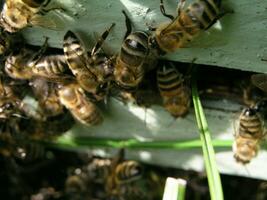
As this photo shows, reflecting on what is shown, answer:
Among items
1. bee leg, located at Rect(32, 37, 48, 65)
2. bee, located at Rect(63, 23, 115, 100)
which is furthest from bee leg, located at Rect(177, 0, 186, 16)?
bee leg, located at Rect(32, 37, 48, 65)

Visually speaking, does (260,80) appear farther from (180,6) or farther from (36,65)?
(36,65)

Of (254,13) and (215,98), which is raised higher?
(254,13)

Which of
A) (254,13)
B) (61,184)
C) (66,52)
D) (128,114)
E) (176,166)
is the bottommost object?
(61,184)

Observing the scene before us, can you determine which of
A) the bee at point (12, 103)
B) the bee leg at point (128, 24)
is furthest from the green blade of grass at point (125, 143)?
the bee leg at point (128, 24)

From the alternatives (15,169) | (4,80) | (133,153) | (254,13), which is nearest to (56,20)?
(4,80)

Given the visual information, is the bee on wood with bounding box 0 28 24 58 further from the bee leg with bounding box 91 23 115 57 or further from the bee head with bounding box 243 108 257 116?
the bee head with bounding box 243 108 257 116

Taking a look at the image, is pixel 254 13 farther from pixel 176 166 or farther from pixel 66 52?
pixel 176 166

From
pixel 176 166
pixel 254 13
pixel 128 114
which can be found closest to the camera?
pixel 254 13
